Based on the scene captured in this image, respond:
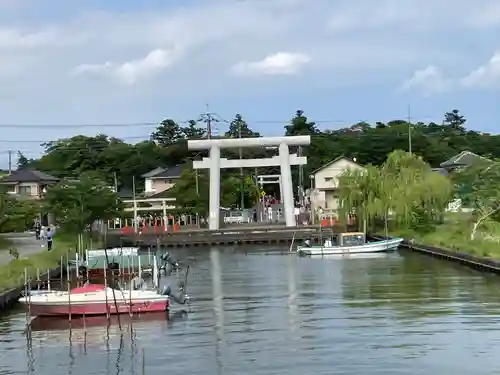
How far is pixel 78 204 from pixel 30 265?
57.7 feet

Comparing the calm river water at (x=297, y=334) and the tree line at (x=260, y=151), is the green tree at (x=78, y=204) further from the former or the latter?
the tree line at (x=260, y=151)

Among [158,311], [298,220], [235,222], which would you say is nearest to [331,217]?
[298,220]

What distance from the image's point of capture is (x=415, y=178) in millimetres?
54219

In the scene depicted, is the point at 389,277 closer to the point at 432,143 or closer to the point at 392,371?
the point at 392,371

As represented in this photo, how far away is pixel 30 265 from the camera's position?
32312 mm

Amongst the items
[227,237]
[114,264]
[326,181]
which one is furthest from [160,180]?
[114,264]

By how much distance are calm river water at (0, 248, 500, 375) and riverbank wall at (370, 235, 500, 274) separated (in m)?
1.41

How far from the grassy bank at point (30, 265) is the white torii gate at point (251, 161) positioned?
18247mm

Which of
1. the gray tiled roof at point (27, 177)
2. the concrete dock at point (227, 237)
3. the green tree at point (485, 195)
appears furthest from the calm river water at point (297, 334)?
the gray tiled roof at point (27, 177)

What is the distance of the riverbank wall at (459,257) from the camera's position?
3342cm

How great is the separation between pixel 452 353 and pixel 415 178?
120 ft

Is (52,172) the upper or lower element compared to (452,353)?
upper

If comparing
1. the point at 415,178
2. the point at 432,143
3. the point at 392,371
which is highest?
the point at 432,143

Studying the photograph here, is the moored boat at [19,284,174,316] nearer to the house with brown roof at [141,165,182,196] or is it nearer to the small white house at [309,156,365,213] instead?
the small white house at [309,156,365,213]
